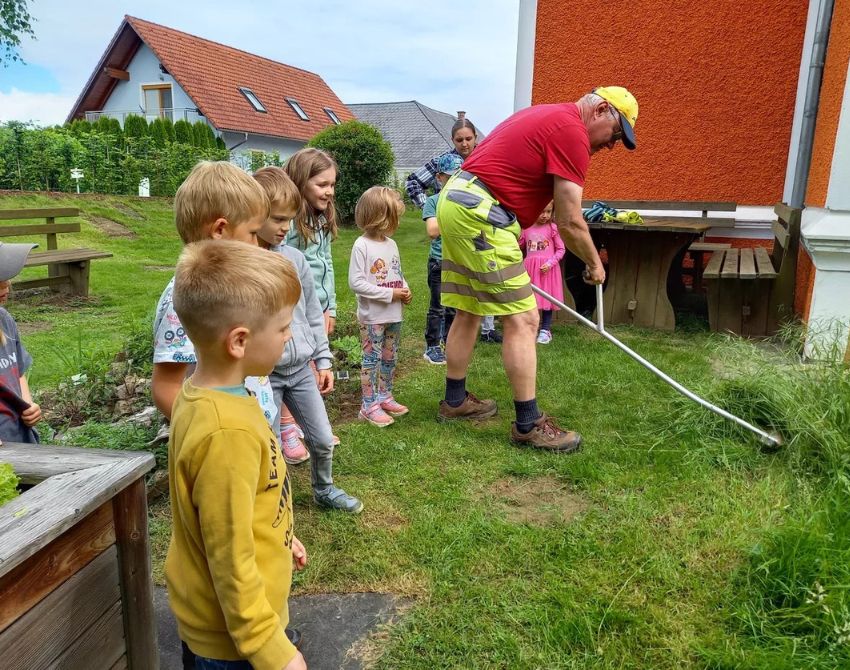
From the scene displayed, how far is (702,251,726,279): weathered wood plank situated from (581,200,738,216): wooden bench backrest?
0.50 meters

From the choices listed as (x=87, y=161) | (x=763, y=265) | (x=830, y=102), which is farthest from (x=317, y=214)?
(x=87, y=161)

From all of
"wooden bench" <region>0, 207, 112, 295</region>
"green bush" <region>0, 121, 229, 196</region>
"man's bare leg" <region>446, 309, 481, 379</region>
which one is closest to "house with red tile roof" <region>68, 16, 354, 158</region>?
"green bush" <region>0, 121, 229, 196</region>

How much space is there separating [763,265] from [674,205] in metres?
1.53

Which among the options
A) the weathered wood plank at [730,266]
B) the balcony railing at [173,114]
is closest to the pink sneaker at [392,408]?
the weathered wood plank at [730,266]

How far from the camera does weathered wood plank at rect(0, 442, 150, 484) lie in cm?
150

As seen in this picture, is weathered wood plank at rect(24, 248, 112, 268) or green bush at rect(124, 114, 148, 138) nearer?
weathered wood plank at rect(24, 248, 112, 268)

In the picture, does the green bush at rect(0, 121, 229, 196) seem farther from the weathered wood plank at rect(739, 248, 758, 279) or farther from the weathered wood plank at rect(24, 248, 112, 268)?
the weathered wood plank at rect(739, 248, 758, 279)

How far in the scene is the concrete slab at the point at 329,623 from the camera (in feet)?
6.47

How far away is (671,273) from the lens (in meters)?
6.86

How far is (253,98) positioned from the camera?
2603 cm

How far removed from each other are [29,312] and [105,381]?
391 cm

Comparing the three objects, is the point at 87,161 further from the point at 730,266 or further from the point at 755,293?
the point at 755,293

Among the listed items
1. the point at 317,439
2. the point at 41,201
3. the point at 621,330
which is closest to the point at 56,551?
the point at 317,439

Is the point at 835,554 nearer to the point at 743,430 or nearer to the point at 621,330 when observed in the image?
the point at 743,430
